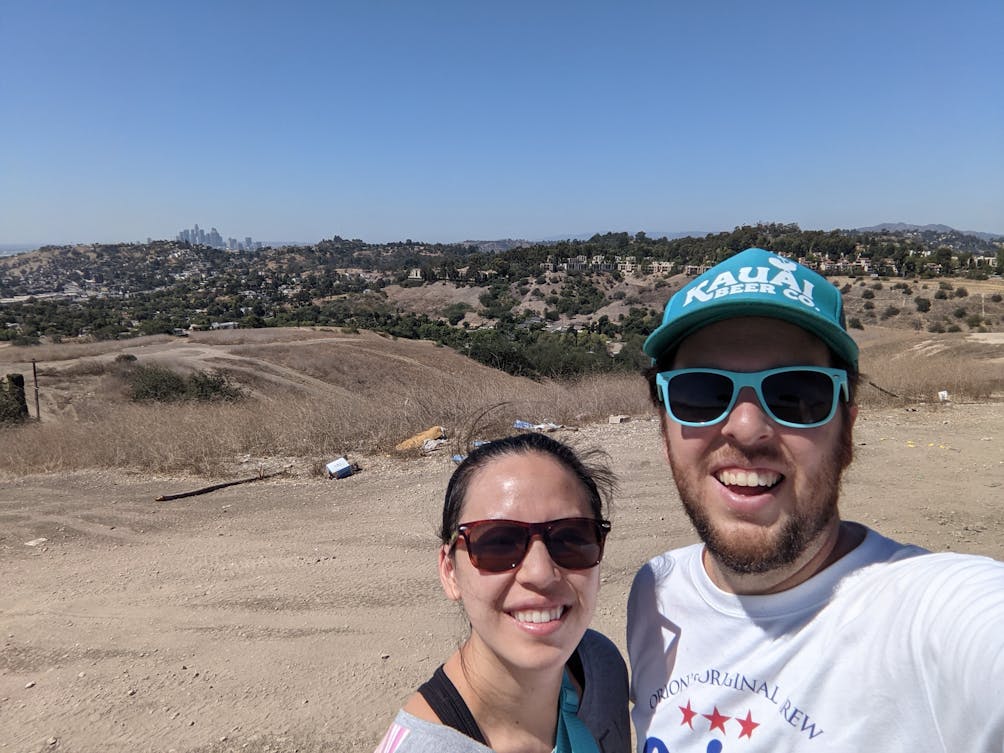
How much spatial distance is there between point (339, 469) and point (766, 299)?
6765mm

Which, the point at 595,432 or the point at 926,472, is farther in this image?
the point at 595,432

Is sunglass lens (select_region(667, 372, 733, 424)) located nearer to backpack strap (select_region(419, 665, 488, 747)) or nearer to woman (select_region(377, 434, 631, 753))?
woman (select_region(377, 434, 631, 753))

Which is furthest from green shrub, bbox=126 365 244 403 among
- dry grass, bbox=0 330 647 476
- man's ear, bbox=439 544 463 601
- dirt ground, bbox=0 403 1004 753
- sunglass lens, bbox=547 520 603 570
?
sunglass lens, bbox=547 520 603 570

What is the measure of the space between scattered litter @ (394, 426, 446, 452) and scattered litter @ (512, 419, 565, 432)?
1093 mm

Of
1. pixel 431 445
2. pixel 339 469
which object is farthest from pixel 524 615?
pixel 431 445

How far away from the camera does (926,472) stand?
6.80m

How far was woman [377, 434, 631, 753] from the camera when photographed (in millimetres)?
1446

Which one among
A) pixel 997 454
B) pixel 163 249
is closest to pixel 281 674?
pixel 997 454

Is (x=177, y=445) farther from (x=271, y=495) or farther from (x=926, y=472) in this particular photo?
(x=926, y=472)

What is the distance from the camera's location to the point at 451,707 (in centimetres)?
138

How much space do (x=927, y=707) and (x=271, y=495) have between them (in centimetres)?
667

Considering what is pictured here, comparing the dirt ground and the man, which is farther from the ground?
the man

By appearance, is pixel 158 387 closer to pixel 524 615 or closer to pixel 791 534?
pixel 524 615

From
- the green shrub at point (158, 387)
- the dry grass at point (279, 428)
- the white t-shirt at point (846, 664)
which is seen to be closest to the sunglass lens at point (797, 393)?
the white t-shirt at point (846, 664)
